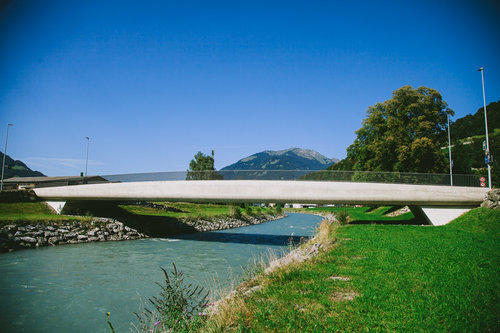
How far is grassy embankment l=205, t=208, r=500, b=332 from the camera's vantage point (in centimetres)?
Result: 407

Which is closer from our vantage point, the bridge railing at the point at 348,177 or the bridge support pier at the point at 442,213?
the bridge support pier at the point at 442,213

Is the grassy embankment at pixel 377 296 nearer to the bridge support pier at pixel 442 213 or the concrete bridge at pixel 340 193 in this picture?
the concrete bridge at pixel 340 193

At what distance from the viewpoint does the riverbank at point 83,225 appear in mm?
18359

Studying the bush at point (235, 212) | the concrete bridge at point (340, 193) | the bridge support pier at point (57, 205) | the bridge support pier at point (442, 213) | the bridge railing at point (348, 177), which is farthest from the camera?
the bush at point (235, 212)

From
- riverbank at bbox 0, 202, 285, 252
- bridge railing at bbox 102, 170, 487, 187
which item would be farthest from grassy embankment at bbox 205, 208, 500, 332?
riverbank at bbox 0, 202, 285, 252

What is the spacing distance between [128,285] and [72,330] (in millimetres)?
3654

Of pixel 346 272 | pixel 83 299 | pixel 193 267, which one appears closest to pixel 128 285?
pixel 83 299

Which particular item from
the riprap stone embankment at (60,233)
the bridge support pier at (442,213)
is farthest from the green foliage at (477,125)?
the riprap stone embankment at (60,233)

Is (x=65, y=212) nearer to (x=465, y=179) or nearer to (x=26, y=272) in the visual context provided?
(x=26, y=272)

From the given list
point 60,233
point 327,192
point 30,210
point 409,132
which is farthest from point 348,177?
point 30,210

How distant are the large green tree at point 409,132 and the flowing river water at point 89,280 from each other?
19.7 meters

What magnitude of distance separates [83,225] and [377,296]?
972 inches

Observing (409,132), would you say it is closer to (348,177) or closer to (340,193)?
(348,177)

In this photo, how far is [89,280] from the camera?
35.7ft
